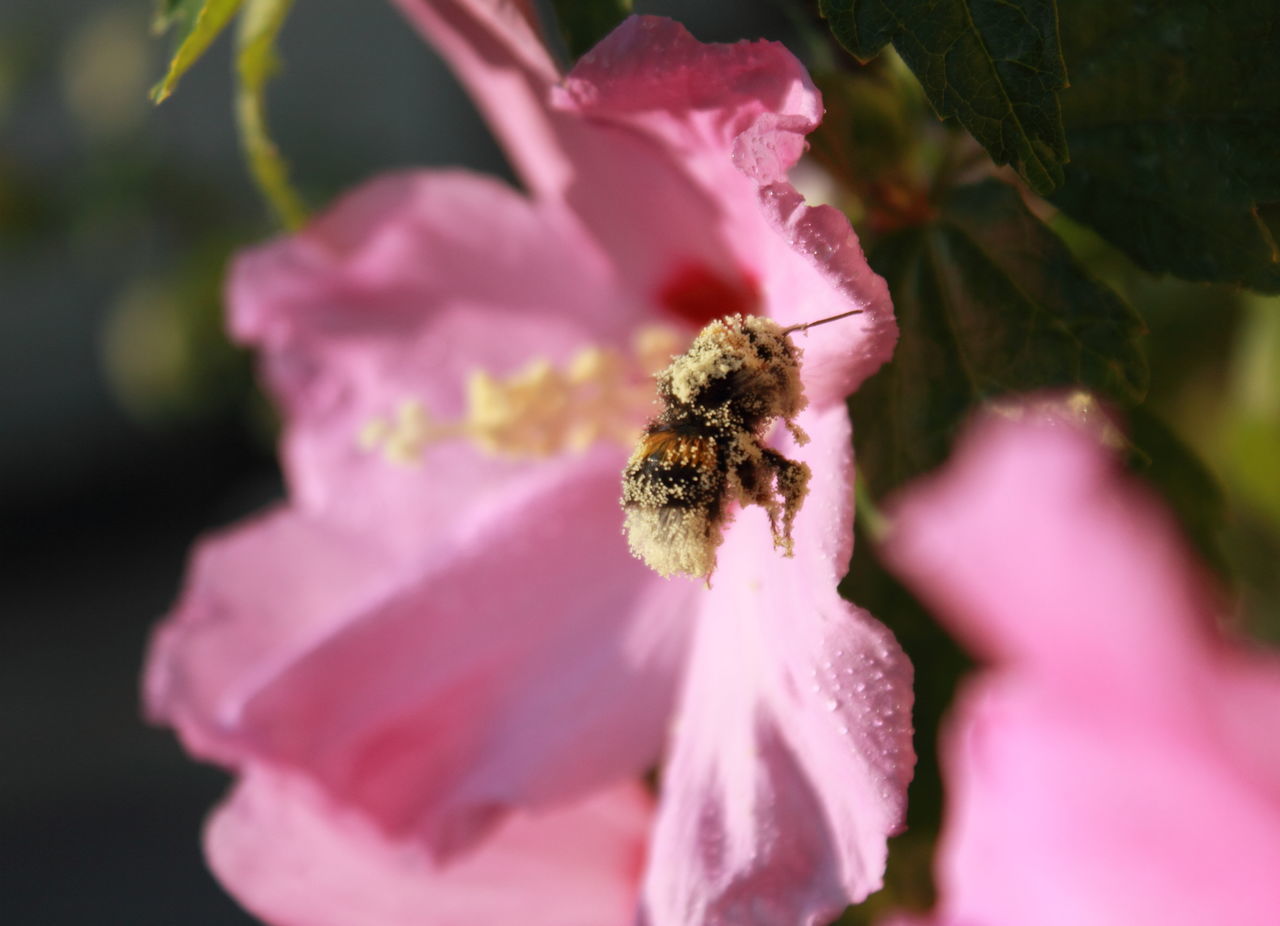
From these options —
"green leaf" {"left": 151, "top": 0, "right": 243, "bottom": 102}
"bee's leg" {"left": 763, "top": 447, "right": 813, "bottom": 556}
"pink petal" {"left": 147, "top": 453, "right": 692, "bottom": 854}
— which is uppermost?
"green leaf" {"left": 151, "top": 0, "right": 243, "bottom": 102}

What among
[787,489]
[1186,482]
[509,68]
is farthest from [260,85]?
[1186,482]

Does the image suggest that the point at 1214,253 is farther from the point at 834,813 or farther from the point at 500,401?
the point at 500,401

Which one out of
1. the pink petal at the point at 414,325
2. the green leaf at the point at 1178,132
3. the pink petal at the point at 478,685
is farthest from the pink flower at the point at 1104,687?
the pink petal at the point at 414,325

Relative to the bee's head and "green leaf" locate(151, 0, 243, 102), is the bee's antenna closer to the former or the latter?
the bee's head

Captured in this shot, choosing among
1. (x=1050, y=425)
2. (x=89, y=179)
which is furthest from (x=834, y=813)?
(x=89, y=179)

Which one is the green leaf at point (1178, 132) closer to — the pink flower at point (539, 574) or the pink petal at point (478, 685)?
the pink flower at point (539, 574)

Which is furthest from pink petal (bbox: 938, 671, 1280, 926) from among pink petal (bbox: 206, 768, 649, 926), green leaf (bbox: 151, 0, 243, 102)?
green leaf (bbox: 151, 0, 243, 102)
